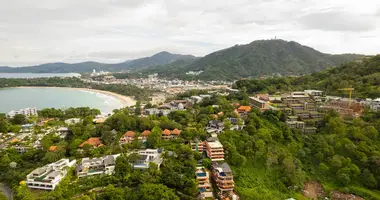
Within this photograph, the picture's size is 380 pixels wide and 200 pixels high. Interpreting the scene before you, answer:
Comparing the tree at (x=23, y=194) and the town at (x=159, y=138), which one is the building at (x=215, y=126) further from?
the tree at (x=23, y=194)

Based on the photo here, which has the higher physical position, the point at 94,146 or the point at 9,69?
the point at 9,69

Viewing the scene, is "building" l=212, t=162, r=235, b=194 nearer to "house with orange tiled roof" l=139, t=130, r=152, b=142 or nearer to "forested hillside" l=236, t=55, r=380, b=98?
"house with orange tiled roof" l=139, t=130, r=152, b=142

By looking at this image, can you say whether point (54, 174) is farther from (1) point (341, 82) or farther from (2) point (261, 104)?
(1) point (341, 82)

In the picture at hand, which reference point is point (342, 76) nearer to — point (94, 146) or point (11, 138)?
point (94, 146)

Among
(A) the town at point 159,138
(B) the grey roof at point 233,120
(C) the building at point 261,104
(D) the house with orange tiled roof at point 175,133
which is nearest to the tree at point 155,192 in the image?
(A) the town at point 159,138

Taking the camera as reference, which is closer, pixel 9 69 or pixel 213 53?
pixel 213 53

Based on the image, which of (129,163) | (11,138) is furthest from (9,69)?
(129,163)

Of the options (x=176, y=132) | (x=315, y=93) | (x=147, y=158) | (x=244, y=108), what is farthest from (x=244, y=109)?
(x=147, y=158)
